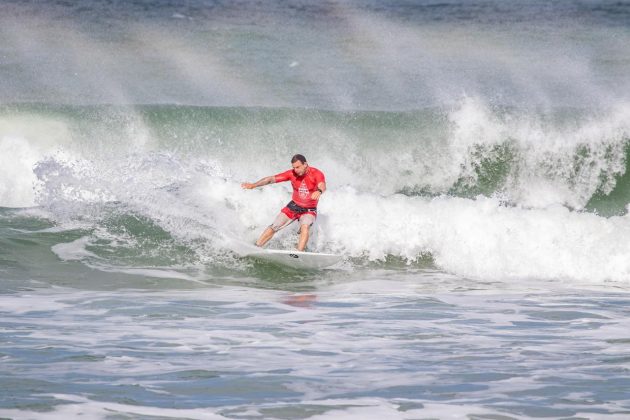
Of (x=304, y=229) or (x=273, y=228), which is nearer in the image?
(x=304, y=229)

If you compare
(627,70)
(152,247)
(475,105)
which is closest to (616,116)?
(475,105)

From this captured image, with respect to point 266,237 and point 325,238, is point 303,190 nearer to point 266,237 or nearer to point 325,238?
point 266,237

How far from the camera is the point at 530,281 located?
13.3m

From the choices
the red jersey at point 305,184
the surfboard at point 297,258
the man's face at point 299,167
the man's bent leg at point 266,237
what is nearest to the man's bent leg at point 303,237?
the surfboard at point 297,258

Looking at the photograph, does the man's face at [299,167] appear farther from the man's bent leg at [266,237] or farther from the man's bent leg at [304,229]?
the man's bent leg at [266,237]

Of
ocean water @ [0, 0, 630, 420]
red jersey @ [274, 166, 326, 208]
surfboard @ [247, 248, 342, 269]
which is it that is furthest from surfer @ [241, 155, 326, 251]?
ocean water @ [0, 0, 630, 420]

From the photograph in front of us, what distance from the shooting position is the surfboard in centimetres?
1309

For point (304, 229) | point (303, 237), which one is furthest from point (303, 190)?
point (303, 237)

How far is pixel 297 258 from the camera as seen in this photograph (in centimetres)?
1316

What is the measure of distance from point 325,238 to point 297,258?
6.14 feet

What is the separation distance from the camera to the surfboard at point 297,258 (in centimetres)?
1309

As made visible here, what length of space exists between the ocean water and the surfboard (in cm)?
16

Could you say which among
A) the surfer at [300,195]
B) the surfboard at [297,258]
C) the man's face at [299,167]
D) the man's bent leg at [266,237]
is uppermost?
the man's face at [299,167]

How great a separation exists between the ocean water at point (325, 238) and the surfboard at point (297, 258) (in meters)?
0.16
